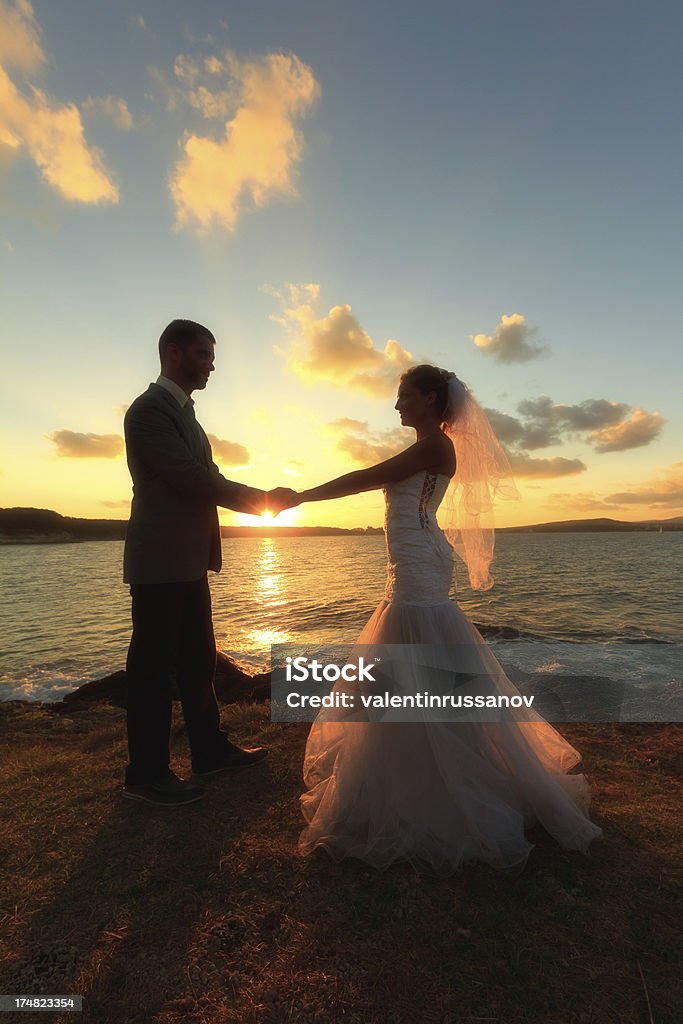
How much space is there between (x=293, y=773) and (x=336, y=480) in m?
2.83

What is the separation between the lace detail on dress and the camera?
4.01 metres

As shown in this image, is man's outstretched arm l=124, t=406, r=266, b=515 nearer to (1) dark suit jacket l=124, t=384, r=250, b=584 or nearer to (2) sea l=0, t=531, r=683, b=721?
(1) dark suit jacket l=124, t=384, r=250, b=584

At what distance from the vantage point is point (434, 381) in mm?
4215

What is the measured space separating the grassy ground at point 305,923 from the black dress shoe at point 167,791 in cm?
8

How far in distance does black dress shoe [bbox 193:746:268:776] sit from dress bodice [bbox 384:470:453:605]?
2.39 meters

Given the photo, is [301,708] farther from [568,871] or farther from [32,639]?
[32,639]

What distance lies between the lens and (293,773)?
15.3 ft

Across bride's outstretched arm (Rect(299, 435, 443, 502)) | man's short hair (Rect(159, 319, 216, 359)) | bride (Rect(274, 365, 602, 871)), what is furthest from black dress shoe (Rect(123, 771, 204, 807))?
man's short hair (Rect(159, 319, 216, 359))

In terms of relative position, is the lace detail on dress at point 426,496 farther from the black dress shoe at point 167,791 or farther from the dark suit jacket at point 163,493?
the black dress shoe at point 167,791

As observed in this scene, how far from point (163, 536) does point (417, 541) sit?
7.18ft

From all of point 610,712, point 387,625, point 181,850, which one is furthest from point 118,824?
point 610,712

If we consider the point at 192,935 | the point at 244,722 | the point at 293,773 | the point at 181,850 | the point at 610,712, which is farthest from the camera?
the point at 610,712

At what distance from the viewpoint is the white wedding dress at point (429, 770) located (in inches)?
129

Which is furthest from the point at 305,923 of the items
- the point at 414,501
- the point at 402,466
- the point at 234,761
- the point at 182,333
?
the point at 182,333
